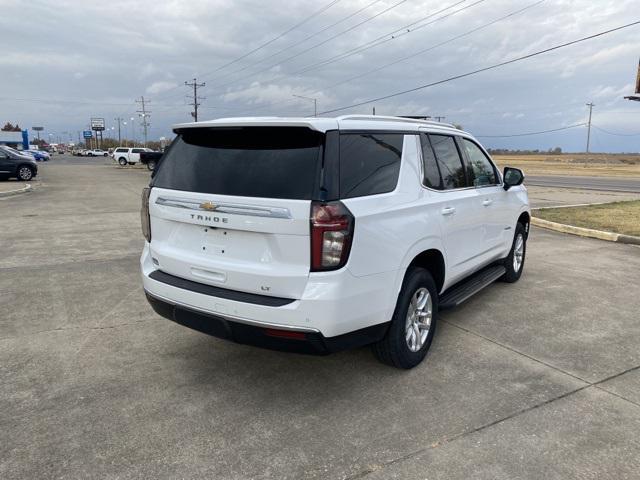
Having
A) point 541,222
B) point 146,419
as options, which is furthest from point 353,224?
point 541,222

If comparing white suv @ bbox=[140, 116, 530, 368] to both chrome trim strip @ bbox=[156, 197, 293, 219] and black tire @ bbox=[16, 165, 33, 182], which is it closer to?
chrome trim strip @ bbox=[156, 197, 293, 219]

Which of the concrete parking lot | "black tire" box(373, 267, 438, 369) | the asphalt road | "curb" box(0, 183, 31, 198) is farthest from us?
the asphalt road

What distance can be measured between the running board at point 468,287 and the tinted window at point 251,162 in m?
1.92

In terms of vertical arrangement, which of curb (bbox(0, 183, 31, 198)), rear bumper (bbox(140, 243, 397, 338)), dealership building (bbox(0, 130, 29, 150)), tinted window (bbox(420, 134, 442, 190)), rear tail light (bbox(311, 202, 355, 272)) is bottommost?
curb (bbox(0, 183, 31, 198))

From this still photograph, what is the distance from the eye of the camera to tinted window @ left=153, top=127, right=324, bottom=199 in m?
3.07

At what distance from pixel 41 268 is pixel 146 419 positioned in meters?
4.70

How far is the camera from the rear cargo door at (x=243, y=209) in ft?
9.88

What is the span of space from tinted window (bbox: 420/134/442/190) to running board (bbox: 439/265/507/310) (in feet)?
3.25

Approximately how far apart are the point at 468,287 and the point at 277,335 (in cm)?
242

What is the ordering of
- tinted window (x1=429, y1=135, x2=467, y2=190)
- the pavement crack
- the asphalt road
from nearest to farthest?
the pavement crack
tinted window (x1=429, y1=135, x2=467, y2=190)
the asphalt road

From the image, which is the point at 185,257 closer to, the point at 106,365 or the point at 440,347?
the point at 106,365

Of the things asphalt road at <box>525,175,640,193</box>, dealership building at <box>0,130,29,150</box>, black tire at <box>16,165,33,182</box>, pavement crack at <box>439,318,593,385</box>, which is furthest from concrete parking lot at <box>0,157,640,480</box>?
dealership building at <box>0,130,29,150</box>

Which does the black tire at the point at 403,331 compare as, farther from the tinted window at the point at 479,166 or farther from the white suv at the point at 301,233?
the tinted window at the point at 479,166

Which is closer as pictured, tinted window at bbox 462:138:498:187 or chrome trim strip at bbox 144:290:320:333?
chrome trim strip at bbox 144:290:320:333
